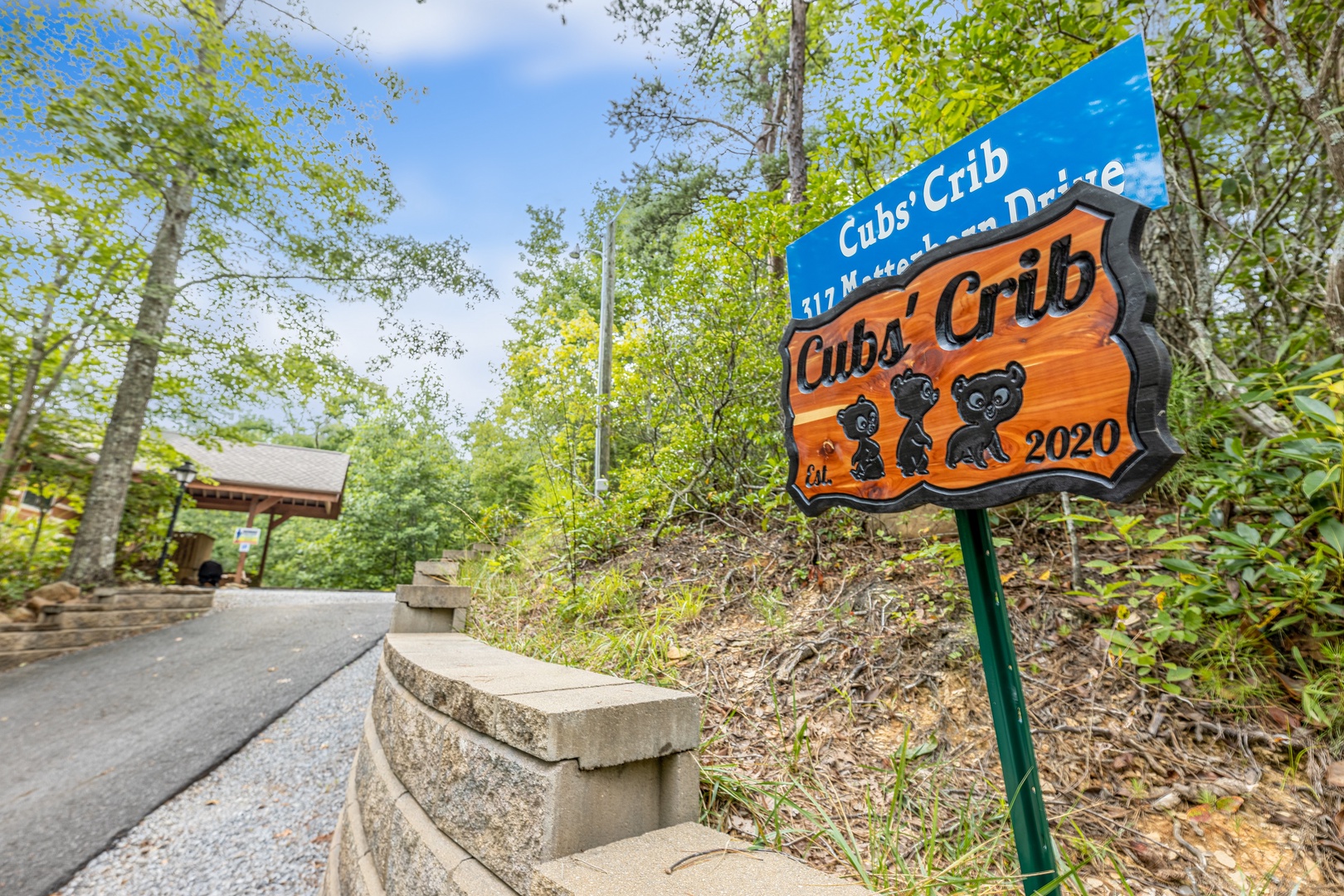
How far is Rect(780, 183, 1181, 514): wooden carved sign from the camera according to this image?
3.10 feet

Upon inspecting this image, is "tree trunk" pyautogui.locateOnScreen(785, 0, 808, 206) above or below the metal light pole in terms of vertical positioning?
above

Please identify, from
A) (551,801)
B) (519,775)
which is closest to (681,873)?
(551,801)

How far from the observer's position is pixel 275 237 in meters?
7.96

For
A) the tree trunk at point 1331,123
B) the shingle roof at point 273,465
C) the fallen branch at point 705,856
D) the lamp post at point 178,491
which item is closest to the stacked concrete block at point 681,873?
Result: the fallen branch at point 705,856

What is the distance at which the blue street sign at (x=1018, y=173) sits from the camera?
3.47 feet

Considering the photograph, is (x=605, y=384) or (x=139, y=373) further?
(x=139, y=373)

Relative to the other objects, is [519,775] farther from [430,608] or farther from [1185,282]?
[1185,282]

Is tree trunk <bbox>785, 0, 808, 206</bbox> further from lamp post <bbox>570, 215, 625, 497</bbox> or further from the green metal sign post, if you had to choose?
the green metal sign post

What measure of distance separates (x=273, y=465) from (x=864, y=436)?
19.2 meters

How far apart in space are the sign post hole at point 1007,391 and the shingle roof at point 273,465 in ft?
55.1

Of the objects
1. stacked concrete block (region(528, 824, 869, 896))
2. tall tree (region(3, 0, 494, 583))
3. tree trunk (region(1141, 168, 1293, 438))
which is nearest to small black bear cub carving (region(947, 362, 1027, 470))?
stacked concrete block (region(528, 824, 869, 896))

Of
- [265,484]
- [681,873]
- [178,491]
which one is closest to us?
[681,873]

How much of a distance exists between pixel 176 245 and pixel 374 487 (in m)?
10.7

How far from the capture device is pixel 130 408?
23.1 ft
